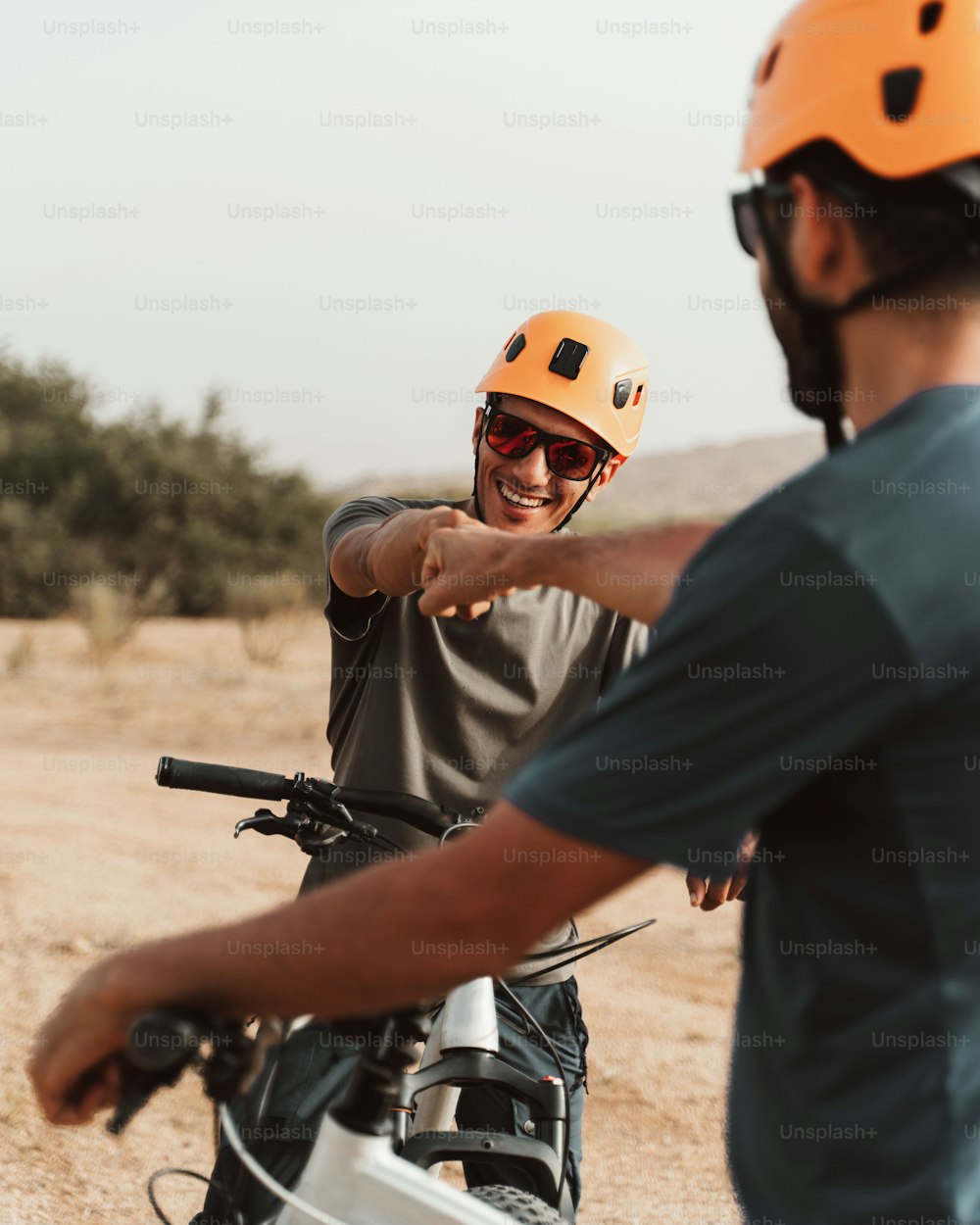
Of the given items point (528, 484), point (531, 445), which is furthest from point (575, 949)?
point (531, 445)

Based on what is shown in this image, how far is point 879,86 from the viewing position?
1509 mm

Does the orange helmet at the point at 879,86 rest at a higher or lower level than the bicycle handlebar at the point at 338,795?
higher

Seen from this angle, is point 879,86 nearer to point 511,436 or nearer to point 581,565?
point 581,565

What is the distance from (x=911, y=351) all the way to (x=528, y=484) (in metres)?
2.53

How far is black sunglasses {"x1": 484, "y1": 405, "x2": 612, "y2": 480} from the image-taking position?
3.99m

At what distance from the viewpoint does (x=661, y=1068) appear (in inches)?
286

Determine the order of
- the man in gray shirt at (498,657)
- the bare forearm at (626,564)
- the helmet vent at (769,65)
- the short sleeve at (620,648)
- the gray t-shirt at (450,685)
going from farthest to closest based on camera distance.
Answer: the short sleeve at (620,648) → the gray t-shirt at (450,685) → the man in gray shirt at (498,657) → the bare forearm at (626,564) → the helmet vent at (769,65)

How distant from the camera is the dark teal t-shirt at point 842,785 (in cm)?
124

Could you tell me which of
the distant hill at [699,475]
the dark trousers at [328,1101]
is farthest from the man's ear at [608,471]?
the distant hill at [699,475]

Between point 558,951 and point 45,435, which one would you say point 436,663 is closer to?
point 558,951

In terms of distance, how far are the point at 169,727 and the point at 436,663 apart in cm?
1292

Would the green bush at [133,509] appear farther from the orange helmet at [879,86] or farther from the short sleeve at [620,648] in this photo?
the orange helmet at [879,86]

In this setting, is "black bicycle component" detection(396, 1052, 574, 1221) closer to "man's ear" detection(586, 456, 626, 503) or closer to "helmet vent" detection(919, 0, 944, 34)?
"man's ear" detection(586, 456, 626, 503)

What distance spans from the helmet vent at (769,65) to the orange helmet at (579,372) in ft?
7.59
